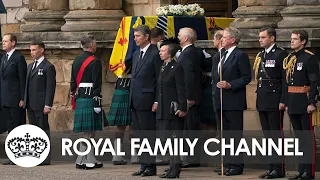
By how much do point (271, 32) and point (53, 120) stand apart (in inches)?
241

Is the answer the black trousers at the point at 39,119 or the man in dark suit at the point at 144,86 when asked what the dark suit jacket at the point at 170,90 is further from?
the black trousers at the point at 39,119

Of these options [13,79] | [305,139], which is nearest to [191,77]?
[305,139]

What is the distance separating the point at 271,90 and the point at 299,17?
7.61 ft

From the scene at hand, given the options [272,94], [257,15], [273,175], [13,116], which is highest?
[257,15]

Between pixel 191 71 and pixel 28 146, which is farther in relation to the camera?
pixel 28 146

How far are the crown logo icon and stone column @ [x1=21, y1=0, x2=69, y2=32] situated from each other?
4.32 m

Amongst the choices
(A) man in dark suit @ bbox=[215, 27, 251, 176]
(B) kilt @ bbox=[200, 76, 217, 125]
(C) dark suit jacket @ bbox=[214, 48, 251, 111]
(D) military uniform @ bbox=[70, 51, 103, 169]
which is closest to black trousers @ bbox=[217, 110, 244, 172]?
(A) man in dark suit @ bbox=[215, 27, 251, 176]

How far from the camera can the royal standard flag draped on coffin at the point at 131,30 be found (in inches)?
738

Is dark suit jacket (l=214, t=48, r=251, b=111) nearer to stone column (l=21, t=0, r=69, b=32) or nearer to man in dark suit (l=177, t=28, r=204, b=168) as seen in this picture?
man in dark suit (l=177, t=28, r=204, b=168)

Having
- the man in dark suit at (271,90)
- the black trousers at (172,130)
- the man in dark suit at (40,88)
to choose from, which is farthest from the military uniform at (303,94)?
the man in dark suit at (40,88)

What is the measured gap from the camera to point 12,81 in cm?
1897

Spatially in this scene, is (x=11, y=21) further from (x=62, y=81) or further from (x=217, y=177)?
(x=217, y=177)

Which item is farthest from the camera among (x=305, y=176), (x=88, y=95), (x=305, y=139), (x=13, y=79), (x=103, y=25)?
(x=103, y=25)

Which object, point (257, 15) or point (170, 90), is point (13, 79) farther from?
point (257, 15)
